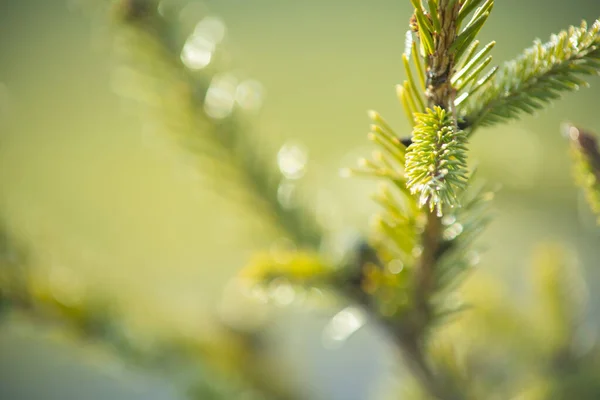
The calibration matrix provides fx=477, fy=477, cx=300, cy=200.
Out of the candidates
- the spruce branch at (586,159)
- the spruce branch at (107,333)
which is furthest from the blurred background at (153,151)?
the spruce branch at (586,159)

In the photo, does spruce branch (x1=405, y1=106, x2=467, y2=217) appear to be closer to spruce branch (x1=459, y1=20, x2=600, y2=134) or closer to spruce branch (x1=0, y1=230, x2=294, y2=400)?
spruce branch (x1=459, y1=20, x2=600, y2=134)

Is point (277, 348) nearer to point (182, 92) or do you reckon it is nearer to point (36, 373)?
point (182, 92)

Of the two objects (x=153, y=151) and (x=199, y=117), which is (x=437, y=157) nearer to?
(x=199, y=117)

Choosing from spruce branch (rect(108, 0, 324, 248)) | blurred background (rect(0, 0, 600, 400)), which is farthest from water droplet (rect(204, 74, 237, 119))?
blurred background (rect(0, 0, 600, 400))

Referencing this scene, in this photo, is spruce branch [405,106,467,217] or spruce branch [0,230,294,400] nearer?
spruce branch [405,106,467,217]

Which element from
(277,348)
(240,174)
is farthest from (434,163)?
(277,348)

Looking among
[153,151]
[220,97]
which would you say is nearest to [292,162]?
[220,97]
